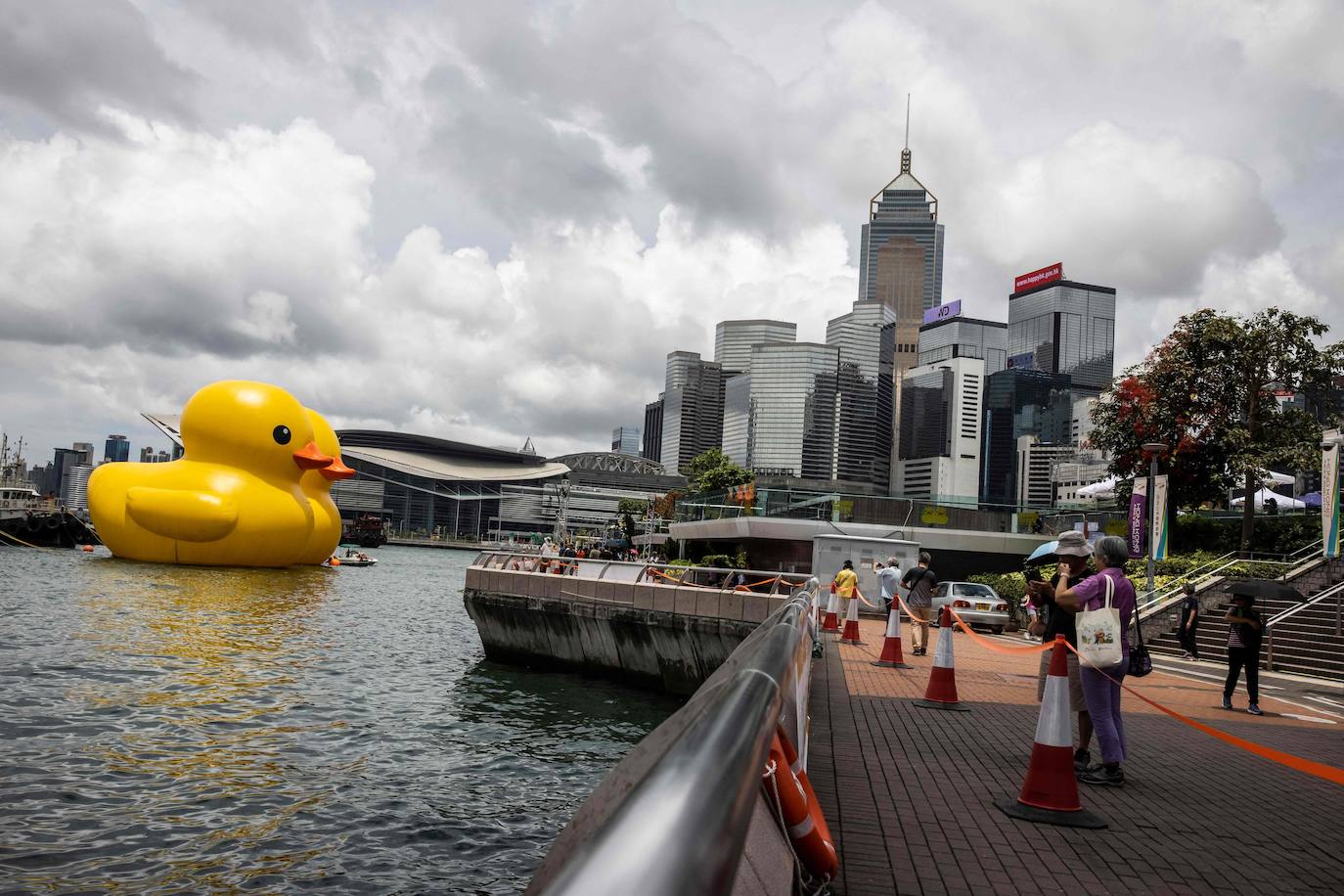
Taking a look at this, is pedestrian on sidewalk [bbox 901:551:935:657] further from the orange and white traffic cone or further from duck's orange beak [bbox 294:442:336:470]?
duck's orange beak [bbox 294:442:336:470]

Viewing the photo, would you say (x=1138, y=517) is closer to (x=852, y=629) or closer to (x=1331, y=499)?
(x=1331, y=499)

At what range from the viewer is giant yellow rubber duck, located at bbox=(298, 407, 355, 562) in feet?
131

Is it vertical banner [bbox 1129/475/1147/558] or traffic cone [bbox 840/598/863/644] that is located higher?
vertical banner [bbox 1129/475/1147/558]

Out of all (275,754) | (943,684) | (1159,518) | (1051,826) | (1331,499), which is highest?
(1331,499)

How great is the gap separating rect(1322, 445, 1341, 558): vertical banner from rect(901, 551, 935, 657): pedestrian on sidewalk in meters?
10.9

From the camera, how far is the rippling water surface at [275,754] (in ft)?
24.8

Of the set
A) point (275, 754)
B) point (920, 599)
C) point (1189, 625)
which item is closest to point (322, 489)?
point (920, 599)

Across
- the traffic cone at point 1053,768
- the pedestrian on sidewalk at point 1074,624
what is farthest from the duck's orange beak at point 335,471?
the traffic cone at point 1053,768

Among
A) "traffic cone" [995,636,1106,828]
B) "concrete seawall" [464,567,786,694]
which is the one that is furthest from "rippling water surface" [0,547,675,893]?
"traffic cone" [995,636,1106,828]

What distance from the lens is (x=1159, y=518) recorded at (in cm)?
2452

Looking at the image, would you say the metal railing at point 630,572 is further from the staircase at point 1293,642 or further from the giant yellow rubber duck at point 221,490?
the giant yellow rubber duck at point 221,490

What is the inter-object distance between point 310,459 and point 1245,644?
33346 millimetres

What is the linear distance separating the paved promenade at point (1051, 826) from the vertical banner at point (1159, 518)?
41.7 feet

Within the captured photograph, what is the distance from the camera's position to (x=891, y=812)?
626cm
